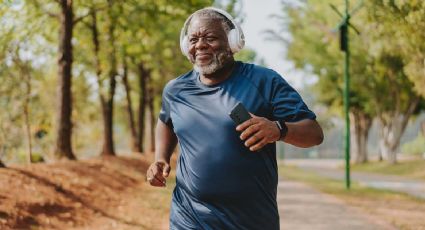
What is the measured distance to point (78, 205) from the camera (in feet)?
35.3

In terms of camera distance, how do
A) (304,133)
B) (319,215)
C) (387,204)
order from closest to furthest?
(304,133)
(319,215)
(387,204)

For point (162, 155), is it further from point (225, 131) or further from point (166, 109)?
point (225, 131)

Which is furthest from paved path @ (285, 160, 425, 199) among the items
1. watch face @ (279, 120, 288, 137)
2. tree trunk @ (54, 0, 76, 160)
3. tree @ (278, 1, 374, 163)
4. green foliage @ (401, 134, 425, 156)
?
green foliage @ (401, 134, 425, 156)

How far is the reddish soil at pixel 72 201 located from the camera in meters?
9.07

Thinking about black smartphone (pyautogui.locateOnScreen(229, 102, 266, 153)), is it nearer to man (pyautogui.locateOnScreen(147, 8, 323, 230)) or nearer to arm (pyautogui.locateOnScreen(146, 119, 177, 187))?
man (pyautogui.locateOnScreen(147, 8, 323, 230))

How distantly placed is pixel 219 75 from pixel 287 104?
39 centimetres

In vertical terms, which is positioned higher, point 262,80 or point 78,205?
point 262,80

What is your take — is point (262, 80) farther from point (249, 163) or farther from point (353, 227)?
point (353, 227)

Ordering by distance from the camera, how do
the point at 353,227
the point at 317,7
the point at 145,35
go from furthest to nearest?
the point at 317,7 → the point at 145,35 → the point at 353,227

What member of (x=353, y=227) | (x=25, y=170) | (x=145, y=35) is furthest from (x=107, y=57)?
(x=353, y=227)

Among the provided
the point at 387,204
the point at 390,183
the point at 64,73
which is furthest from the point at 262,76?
the point at 390,183

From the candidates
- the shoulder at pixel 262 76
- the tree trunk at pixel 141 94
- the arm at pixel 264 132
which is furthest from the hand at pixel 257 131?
the tree trunk at pixel 141 94

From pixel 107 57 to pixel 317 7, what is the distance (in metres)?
17.5

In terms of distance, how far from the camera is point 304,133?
2631 millimetres
